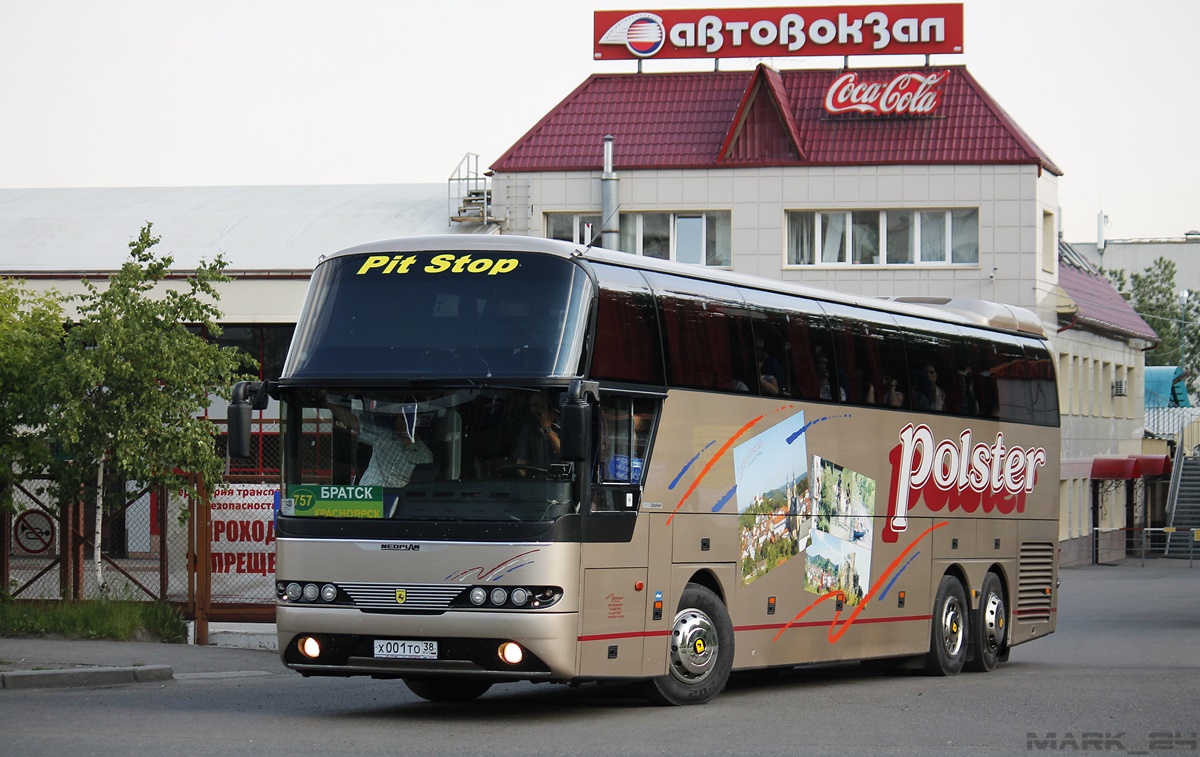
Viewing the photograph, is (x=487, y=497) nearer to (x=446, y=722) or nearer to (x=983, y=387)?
(x=446, y=722)

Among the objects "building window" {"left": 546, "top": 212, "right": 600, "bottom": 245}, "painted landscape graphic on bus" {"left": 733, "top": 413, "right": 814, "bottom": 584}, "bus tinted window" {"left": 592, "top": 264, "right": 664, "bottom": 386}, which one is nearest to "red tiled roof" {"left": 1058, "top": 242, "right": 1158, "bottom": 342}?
"building window" {"left": 546, "top": 212, "right": 600, "bottom": 245}

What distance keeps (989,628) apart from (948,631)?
3.59ft

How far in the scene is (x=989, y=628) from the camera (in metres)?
19.7

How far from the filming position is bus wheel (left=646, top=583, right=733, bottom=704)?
13672mm

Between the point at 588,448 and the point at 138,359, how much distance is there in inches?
402

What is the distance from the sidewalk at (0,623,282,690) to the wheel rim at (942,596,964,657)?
6.85 metres

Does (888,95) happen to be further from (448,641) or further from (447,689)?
(448,641)

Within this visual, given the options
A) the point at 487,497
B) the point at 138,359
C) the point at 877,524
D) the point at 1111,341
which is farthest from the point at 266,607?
the point at 1111,341

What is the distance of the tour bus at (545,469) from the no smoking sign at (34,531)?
25.9 ft

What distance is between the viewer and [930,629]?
60.3 feet

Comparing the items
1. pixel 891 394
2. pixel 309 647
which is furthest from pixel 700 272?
pixel 309 647

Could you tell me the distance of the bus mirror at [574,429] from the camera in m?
12.0

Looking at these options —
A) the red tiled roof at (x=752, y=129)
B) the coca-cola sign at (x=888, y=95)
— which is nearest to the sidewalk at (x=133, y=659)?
the red tiled roof at (x=752, y=129)

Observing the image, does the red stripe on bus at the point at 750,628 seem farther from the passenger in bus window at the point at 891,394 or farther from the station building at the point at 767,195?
the station building at the point at 767,195
